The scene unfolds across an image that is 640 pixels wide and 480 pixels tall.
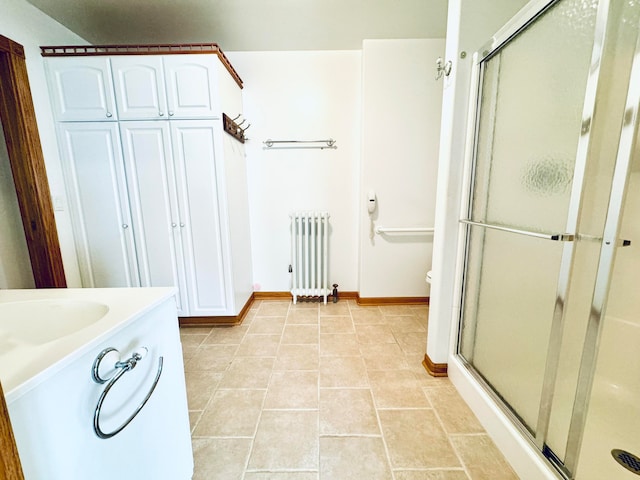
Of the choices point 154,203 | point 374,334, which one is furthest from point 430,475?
point 154,203

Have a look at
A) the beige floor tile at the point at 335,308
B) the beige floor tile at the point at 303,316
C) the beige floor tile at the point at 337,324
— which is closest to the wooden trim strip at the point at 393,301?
the beige floor tile at the point at 335,308

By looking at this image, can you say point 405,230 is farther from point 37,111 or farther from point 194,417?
point 37,111

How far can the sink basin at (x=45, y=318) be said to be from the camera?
72 cm

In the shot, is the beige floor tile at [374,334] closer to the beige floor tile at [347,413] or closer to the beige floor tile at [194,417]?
the beige floor tile at [347,413]

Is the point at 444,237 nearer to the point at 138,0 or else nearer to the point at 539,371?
the point at 539,371

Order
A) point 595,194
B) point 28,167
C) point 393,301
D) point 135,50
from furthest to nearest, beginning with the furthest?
point 393,301 → point 135,50 → point 28,167 → point 595,194

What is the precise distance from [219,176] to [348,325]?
65.7 inches

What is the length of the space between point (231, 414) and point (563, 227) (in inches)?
68.7

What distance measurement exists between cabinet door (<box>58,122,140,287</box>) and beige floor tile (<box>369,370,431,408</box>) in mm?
2052

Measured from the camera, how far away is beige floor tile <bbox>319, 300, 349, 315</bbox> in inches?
96.1

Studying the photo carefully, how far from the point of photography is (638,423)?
3.28ft

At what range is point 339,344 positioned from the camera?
1907mm

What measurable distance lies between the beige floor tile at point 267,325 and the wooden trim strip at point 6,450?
5.99ft

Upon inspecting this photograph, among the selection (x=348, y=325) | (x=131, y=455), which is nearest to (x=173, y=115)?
(x=131, y=455)
